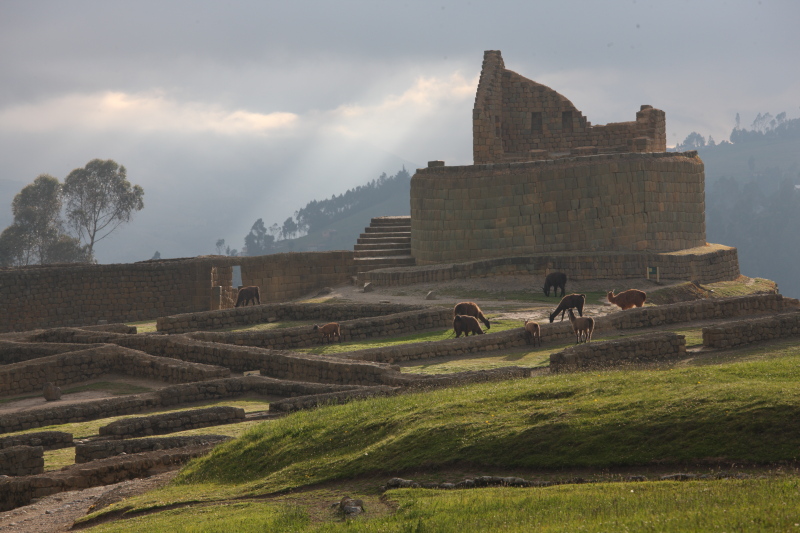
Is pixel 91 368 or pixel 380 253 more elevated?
pixel 380 253

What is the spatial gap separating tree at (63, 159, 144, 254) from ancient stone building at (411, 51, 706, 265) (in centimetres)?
4779

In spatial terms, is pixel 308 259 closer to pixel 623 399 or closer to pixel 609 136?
pixel 609 136

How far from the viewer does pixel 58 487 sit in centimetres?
1312

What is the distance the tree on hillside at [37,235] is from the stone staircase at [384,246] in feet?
130

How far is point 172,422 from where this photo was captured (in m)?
16.7

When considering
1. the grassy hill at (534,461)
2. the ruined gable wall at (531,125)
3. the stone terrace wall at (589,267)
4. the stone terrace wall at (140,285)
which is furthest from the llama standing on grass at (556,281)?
the grassy hill at (534,461)

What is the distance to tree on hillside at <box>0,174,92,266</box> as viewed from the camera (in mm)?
76188

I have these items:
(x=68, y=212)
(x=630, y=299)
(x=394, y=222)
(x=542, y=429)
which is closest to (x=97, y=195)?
(x=68, y=212)

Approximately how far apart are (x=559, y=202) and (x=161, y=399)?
20.2 meters

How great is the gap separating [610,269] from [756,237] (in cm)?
16487

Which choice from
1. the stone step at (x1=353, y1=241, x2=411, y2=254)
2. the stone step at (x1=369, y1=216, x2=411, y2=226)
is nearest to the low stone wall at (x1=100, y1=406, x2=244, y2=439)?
the stone step at (x1=353, y1=241, x2=411, y2=254)

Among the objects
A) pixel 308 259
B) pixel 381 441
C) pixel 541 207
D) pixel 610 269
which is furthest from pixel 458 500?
pixel 308 259

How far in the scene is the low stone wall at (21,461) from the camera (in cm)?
1411

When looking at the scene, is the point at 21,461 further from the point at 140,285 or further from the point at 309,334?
the point at 140,285
